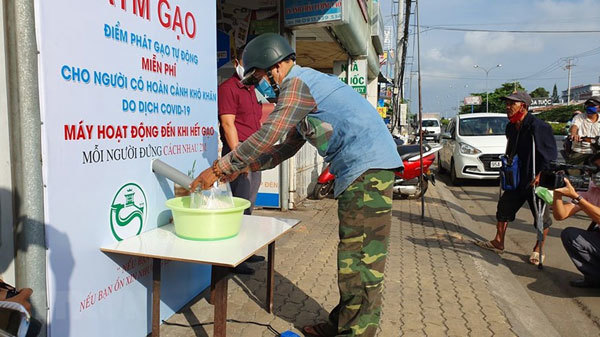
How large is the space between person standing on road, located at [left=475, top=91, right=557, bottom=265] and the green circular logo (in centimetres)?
393

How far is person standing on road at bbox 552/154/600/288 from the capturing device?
3.42 m

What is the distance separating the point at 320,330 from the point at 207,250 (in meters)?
1.11

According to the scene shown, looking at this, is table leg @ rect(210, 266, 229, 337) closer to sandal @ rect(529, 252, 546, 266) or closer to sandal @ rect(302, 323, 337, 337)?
sandal @ rect(302, 323, 337, 337)

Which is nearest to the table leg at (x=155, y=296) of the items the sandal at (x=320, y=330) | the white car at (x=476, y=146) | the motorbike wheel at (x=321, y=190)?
the sandal at (x=320, y=330)

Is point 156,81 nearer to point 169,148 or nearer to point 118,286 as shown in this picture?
point 169,148

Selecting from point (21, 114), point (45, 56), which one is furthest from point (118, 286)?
point (45, 56)

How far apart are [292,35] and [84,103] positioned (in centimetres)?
479

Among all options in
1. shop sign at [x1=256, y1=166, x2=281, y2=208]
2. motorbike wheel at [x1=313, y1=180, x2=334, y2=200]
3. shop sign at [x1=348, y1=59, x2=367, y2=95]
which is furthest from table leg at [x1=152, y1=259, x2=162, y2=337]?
shop sign at [x1=348, y1=59, x2=367, y2=95]

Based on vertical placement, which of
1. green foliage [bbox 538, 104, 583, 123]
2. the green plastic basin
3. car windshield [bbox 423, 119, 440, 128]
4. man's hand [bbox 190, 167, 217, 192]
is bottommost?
the green plastic basin

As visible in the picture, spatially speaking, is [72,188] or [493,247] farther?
[493,247]

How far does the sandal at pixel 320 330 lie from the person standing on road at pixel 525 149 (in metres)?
→ 2.90

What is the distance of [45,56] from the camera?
1.88m

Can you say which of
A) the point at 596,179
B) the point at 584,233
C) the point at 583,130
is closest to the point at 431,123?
the point at 583,130

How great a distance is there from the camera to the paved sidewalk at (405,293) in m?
3.10
